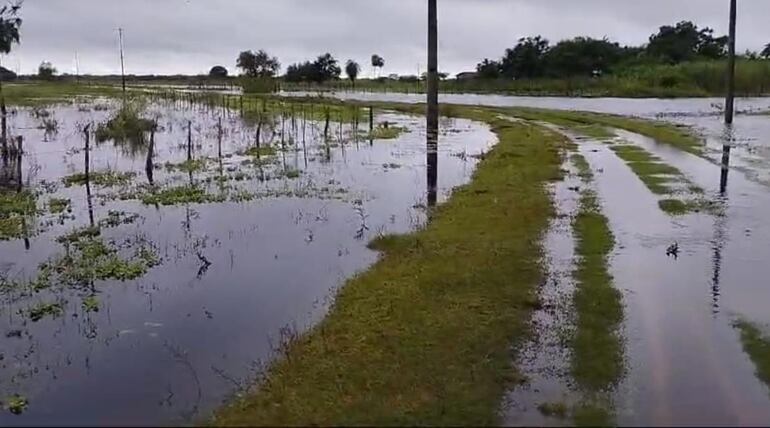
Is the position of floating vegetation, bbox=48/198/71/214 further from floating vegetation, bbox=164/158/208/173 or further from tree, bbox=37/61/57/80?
tree, bbox=37/61/57/80

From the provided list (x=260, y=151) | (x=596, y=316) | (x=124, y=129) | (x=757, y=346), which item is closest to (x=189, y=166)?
(x=260, y=151)

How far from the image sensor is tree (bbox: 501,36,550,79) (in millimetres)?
96812

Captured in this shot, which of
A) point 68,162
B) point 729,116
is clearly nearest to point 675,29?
point 729,116

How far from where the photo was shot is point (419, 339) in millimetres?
8125

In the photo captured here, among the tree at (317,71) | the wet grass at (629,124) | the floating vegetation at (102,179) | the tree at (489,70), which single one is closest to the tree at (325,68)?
the tree at (317,71)

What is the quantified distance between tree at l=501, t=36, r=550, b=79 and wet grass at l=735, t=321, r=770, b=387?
9068 centimetres

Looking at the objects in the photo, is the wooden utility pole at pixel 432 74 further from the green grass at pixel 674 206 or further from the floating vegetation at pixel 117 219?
the floating vegetation at pixel 117 219

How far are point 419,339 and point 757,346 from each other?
3461 mm

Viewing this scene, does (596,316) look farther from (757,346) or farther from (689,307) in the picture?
(757,346)

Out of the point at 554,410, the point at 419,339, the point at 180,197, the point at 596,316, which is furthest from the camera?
the point at 180,197

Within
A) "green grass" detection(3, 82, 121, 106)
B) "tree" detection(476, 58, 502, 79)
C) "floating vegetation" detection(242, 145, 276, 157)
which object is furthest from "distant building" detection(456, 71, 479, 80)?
"floating vegetation" detection(242, 145, 276, 157)

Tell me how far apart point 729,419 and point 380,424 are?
2876 millimetres

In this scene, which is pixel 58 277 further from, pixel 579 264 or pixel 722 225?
pixel 722 225

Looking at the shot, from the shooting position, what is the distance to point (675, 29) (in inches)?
4021
